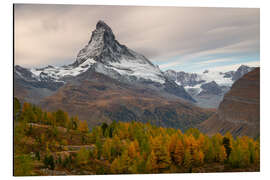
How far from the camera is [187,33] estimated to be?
2133 centimetres

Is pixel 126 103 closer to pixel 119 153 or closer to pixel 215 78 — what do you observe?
pixel 215 78

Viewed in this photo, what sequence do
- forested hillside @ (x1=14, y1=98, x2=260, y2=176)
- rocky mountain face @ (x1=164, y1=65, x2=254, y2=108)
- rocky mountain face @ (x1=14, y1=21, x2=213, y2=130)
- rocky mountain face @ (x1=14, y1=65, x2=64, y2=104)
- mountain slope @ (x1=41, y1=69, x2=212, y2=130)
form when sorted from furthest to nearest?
rocky mountain face @ (x1=14, y1=21, x2=213, y2=130) < mountain slope @ (x1=41, y1=69, x2=212, y2=130) < rocky mountain face @ (x1=164, y1=65, x2=254, y2=108) < rocky mountain face @ (x1=14, y1=65, x2=64, y2=104) < forested hillside @ (x1=14, y1=98, x2=260, y2=176)

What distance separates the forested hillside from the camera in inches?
632

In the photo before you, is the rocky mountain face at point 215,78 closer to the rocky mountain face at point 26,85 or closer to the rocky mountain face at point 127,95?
the rocky mountain face at point 127,95

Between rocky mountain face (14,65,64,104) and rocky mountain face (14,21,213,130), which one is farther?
rocky mountain face (14,21,213,130)

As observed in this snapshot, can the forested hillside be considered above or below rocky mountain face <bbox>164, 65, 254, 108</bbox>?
below

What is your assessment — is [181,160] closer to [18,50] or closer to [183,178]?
[183,178]

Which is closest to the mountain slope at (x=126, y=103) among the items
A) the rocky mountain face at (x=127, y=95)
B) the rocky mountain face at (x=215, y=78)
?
the rocky mountain face at (x=127, y=95)

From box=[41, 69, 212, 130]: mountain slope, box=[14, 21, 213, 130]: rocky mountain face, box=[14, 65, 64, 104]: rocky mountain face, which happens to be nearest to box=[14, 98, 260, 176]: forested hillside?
box=[14, 65, 64, 104]: rocky mountain face

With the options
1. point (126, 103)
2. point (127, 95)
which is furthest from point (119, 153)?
point (126, 103)

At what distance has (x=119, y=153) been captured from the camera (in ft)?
58.5

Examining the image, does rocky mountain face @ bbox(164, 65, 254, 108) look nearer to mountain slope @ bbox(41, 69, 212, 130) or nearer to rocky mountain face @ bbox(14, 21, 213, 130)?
rocky mountain face @ bbox(14, 21, 213, 130)
